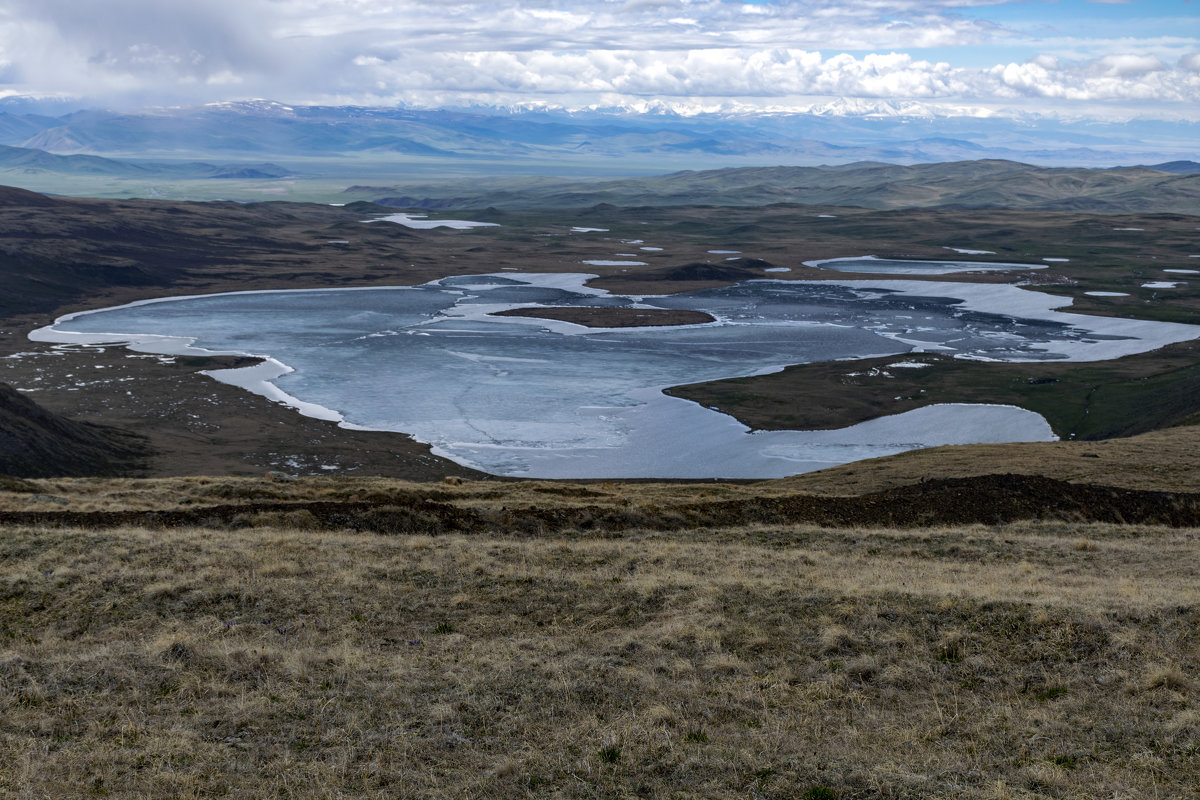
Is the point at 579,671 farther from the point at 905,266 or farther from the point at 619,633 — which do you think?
the point at 905,266

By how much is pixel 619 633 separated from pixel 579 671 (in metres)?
1.85

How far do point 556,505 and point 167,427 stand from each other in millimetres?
35039

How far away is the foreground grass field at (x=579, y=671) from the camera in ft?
32.1

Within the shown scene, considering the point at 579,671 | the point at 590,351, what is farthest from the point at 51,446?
the point at 590,351

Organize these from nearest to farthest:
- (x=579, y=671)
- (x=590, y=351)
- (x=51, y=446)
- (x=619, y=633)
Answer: (x=579, y=671)
(x=619, y=633)
(x=51, y=446)
(x=590, y=351)

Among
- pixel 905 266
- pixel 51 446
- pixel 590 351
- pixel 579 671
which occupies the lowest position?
pixel 51 446

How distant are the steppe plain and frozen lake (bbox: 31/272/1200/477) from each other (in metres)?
15.2

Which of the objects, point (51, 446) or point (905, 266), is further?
point (905, 266)

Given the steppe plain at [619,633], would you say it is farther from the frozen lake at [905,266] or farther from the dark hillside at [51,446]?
the frozen lake at [905,266]

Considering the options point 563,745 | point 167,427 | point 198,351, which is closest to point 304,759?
point 563,745

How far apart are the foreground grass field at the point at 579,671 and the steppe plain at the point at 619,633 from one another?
5 cm

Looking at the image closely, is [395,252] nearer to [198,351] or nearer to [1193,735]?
[198,351]

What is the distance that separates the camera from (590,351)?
7575cm

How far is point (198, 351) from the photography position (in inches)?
2945
